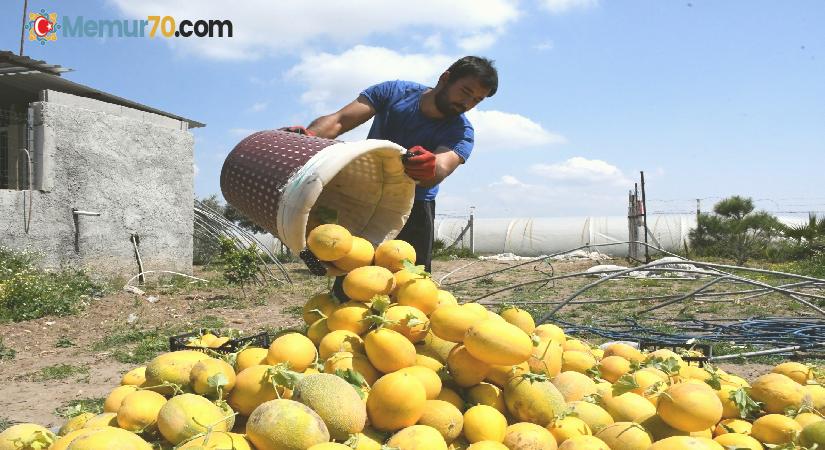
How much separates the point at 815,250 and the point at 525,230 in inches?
430

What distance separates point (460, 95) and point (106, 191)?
7587 mm

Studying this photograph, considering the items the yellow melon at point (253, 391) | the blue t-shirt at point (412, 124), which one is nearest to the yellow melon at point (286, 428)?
the yellow melon at point (253, 391)

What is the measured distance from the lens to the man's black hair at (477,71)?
9.85ft

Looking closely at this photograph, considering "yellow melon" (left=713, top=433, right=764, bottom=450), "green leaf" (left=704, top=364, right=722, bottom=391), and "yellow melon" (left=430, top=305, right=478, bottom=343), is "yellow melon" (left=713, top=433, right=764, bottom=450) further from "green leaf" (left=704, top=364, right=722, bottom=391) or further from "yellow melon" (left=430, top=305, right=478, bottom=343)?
"yellow melon" (left=430, top=305, right=478, bottom=343)

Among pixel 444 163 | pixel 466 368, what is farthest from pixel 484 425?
pixel 444 163

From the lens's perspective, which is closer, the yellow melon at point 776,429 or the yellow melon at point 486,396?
Answer: the yellow melon at point 776,429

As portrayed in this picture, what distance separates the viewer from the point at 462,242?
1024 inches

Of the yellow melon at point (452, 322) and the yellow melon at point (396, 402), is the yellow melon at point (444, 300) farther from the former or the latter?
the yellow melon at point (396, 402)

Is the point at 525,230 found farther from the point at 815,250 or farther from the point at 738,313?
the point at 738,313

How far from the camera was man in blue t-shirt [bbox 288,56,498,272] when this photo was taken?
120 inches

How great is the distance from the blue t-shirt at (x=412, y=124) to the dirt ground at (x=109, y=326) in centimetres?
251

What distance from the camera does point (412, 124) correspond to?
3.35 meters

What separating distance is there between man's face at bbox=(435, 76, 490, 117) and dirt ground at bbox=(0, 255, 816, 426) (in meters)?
2.81

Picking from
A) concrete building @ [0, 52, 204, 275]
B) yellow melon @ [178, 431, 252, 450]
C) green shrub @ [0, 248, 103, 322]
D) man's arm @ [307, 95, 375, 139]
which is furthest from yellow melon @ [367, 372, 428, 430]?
concrete building @ [0, 52, 204, 275]
